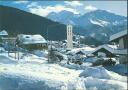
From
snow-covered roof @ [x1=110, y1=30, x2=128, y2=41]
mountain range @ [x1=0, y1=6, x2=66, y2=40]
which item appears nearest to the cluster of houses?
snow-covered roof @ [x1=110, y1=30, x2=128, y2=41]

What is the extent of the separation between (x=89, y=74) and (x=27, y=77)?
11.5 feet

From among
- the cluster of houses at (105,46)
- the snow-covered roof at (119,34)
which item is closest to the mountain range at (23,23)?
the cluster of houses at (105,46)

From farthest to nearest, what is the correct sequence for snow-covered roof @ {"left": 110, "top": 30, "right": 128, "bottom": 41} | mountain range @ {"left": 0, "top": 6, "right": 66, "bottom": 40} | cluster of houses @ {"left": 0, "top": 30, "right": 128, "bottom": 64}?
mountain range @ {"left": 0, "top": 6, "right": 66, "bottom": 40}, cluster of houses @ {"left": 0, "top": 30, "right": 128, "bottom": 64}, snow-covered roof @ {"left": 110, "top": 30, "right": 128, "bottom": 41}

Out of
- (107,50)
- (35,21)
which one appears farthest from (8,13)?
(107,50)

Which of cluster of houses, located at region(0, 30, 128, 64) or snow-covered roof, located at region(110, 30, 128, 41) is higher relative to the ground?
snow-covered roof, located at region(110, 30, 128, 41)

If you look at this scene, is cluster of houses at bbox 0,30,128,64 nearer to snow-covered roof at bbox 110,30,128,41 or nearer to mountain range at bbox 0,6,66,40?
snow-covered roof at bbox 110,30,128,41

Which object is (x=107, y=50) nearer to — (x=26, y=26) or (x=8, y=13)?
(x=8, y=13)

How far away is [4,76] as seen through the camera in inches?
454

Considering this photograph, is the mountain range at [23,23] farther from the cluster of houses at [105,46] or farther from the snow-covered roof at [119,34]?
the snow-covered roof at [119,34]

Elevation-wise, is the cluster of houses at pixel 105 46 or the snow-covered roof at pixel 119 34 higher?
the snow-covered roof at pixel 119 34

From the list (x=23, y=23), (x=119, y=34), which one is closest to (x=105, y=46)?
(x=119, y=34)

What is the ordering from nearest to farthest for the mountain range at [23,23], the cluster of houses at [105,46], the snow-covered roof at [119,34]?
the snow-covered roof at [119,34]
the cluster of houses at [105,46]
the mountain range at [23,23]

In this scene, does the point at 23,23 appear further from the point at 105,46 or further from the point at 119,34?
the point at 119,34

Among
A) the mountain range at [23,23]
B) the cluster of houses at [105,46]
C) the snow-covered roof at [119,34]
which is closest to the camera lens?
the snow-covered roof at [119,34]
